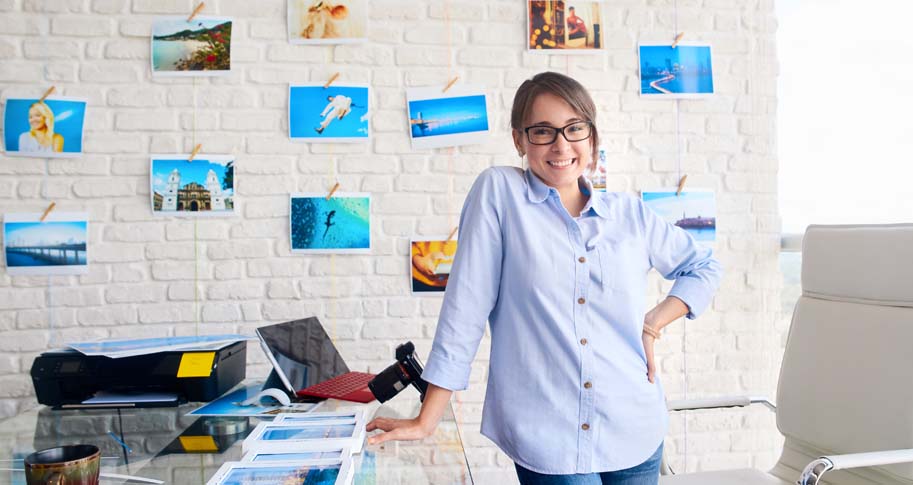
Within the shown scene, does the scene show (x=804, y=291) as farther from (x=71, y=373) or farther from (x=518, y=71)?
(x=71, y=373)

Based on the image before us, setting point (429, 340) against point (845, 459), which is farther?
point (429, 340)

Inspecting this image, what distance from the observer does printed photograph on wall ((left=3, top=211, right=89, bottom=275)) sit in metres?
2.24

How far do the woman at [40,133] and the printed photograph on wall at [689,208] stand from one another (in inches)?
80.7

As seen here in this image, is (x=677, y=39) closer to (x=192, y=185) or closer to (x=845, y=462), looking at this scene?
(x=845, y=462)

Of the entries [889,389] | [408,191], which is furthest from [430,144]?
[889,389]

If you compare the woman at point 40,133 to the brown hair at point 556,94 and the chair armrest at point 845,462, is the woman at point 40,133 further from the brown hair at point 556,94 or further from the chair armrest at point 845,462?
the chair armrest at point 845,462

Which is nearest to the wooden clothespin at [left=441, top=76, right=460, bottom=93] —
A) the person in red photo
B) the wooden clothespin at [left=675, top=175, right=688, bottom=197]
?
the person in red photo

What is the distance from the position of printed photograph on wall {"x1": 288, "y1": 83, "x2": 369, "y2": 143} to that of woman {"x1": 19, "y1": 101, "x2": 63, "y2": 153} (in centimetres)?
78

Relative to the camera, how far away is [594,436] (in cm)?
123

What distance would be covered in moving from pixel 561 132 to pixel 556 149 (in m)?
0.03

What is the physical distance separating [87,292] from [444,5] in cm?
158

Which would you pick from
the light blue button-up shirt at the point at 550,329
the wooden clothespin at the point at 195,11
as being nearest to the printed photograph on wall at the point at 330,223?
the wooden clothespin at the point at 195,11

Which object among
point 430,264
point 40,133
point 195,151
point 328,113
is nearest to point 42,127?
point 40,133

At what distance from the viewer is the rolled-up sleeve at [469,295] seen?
1263 millimetres
